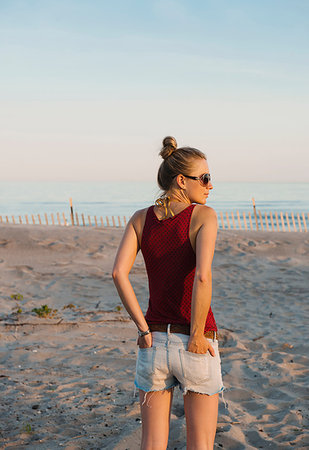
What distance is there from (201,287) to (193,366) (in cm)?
37

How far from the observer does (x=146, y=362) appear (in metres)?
2.15

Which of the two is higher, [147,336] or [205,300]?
[205,300]

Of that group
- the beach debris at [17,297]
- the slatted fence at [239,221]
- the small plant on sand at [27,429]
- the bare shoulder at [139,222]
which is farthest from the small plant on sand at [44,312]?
the slatted fence at [239,221]

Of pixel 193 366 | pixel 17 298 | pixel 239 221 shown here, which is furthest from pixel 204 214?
pixel 239 221

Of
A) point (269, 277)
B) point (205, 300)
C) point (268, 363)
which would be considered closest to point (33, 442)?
point (205, 300)

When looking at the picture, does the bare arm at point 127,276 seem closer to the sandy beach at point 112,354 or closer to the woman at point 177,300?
the woman at point 177,300

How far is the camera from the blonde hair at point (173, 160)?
7.14 feet

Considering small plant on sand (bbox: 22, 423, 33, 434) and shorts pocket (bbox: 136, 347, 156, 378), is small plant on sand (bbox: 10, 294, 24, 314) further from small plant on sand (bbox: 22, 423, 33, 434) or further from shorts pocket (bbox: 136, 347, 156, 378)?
shorts pocket (bbox: 136, 347, 156, 378)

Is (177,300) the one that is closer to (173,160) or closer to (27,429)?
(173,160)

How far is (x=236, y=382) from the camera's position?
182 inches

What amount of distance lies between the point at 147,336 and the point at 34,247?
10.2 meters

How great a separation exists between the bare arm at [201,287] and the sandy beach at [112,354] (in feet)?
5.42

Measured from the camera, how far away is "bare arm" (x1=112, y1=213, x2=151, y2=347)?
7.06 ft

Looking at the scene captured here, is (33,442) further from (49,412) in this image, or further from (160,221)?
(160,221)
